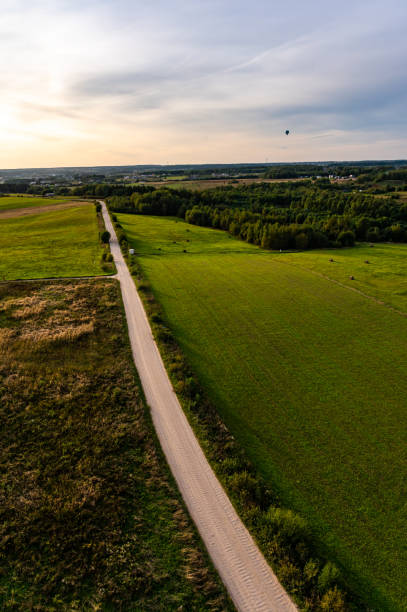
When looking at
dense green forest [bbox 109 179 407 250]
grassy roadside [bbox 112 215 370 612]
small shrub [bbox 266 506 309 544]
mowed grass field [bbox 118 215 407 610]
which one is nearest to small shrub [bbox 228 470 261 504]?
grassy roadside [bbox 112 215 370 612]

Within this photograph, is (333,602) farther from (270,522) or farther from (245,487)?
A: (245,487)

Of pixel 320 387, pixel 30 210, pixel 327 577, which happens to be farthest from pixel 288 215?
pixel 327 577

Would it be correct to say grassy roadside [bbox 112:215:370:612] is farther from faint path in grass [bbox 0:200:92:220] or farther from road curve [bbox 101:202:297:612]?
faint path in grass [bbox 0:200:92:220]

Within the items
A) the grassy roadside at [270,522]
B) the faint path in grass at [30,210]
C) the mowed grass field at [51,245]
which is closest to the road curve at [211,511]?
the grassy roadside at [270,522]

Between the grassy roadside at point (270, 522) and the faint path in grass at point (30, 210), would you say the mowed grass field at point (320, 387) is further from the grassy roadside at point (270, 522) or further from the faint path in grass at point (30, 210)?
the faint path in grass at point (30, 210)

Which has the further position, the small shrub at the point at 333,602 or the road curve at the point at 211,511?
the road curve at the point at 211,511

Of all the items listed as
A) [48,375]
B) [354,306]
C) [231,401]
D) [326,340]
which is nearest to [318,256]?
[354,306]
